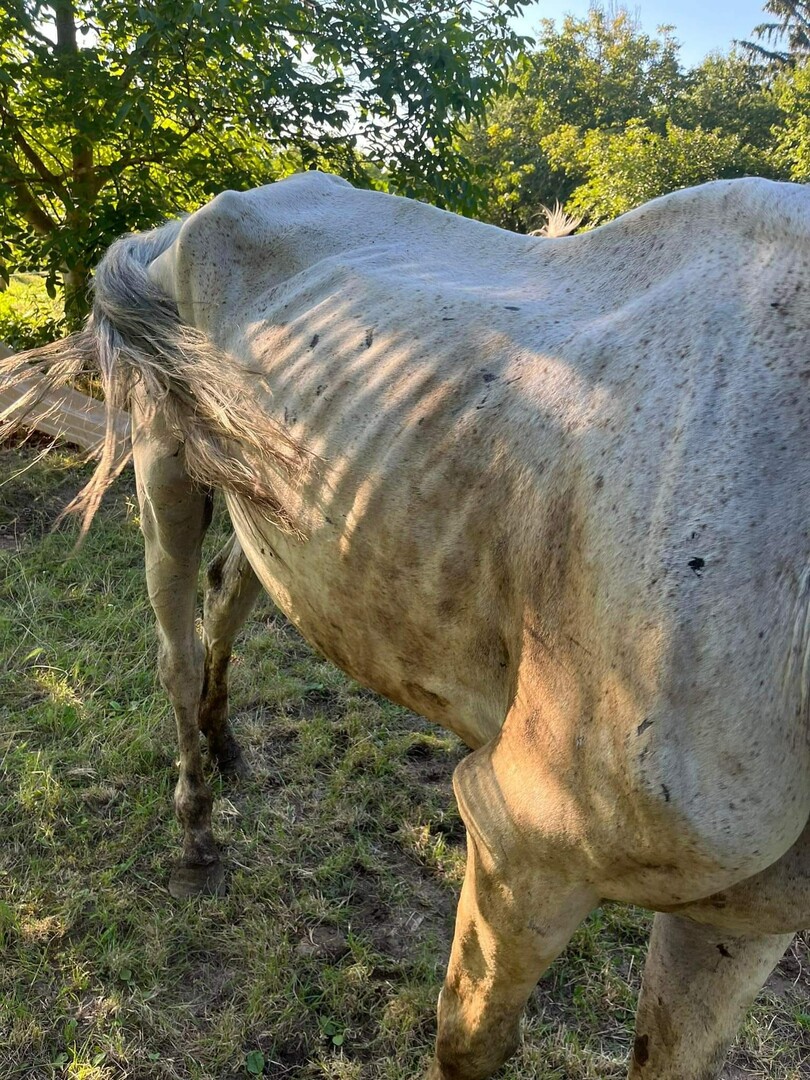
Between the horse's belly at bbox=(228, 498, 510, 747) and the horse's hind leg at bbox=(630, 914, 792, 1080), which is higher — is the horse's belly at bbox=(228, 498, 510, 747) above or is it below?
above

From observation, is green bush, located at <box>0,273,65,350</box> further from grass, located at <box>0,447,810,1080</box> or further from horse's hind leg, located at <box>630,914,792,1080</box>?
horse's hind leg, located at <box>630,914,792,1080</box>

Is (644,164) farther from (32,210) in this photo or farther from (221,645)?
(221,645)

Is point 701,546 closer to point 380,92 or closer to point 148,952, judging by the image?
point 148,952

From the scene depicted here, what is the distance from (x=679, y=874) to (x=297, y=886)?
1.70 m

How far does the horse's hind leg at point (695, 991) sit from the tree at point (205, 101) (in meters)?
3.92

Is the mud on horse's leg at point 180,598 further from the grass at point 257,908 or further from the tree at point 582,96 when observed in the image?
the tree at point 582,96

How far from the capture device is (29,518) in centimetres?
455

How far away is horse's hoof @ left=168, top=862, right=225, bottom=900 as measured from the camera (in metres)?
2.41

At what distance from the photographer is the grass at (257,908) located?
1977mm

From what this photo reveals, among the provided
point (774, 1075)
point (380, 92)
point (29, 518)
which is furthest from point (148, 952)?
point (380, 92)

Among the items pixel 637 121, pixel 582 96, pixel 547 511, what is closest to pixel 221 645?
pixel 547 511

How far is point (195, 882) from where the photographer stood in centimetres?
242

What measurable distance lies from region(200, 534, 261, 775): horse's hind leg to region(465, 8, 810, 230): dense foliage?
11.3 meters

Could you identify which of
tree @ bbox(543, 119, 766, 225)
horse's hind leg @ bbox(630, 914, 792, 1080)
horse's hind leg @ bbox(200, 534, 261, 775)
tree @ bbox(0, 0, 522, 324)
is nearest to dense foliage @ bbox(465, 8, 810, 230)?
tree @ bbox(543, 119, 766, 225)
